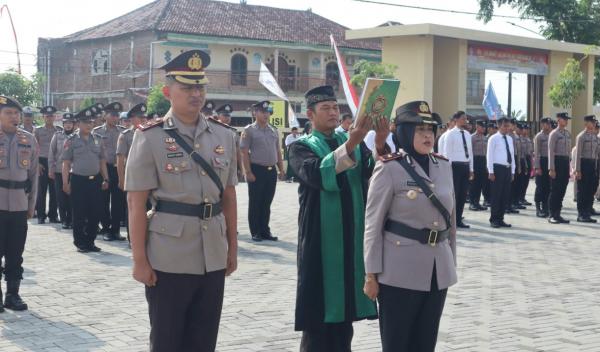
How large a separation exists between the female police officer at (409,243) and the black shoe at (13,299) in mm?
4220

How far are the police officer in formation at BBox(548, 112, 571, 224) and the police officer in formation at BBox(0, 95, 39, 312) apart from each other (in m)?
10.2

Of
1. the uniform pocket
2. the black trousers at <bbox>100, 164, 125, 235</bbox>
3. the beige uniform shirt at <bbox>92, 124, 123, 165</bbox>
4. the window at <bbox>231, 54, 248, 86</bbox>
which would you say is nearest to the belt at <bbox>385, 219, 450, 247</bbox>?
the uniform pocket

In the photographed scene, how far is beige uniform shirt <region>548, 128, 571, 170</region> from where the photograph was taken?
14.8m

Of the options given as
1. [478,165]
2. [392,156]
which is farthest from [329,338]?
[478,165]

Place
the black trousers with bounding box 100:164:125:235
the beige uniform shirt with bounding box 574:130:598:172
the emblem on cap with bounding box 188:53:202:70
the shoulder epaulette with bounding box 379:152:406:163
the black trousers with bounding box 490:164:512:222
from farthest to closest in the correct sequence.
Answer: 1. the beige uniform shirt with bounding box 574:130:598:172
2. the black trousers with bounding box 490:164:512:222
3. the black trousers with bounding box 100:164:125:235
4. the shoulder epaulette with bounding box 379:152:406:163
5. the emblem on cap with bounding box 188:53:202:70

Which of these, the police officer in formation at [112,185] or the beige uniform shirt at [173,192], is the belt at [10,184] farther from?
the police officer in formation at [112,185]

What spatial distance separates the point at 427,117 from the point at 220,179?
1.25 m

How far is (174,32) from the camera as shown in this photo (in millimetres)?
43938

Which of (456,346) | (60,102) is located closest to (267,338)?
(456,346)

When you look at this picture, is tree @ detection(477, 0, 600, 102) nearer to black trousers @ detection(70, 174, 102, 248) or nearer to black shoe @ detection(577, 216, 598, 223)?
black shoe @ detection(577, 216, 598, 223)

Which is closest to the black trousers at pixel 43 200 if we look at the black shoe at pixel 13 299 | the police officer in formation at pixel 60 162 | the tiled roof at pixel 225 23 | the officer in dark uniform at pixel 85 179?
the police officer in formation at pixel 60 162

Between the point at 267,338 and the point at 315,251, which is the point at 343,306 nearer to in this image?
the point at 315,251

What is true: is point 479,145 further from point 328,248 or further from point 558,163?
point 328,248

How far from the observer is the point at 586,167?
15.0 m
